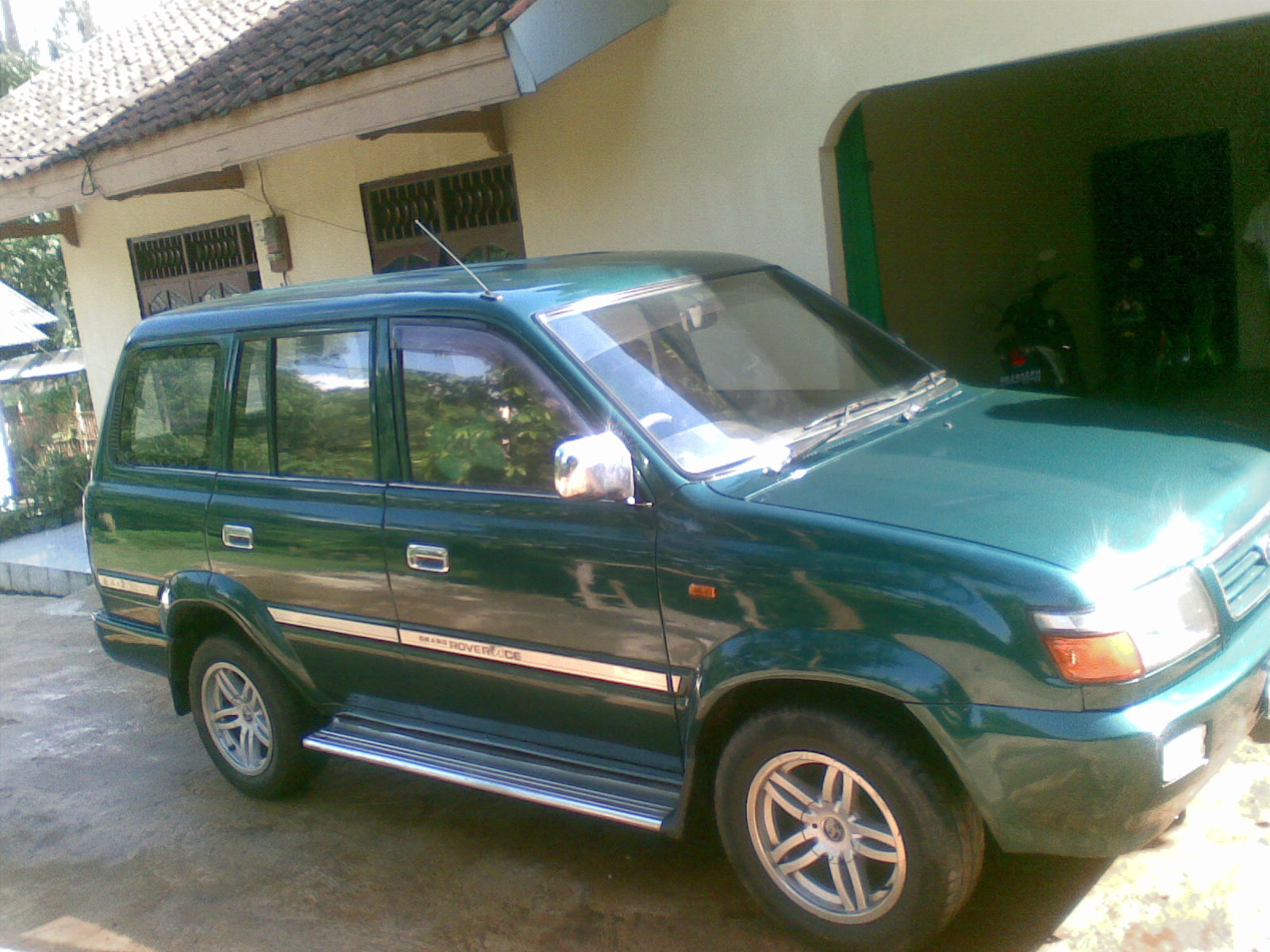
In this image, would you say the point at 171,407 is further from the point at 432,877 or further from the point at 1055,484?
the point at 1055,484

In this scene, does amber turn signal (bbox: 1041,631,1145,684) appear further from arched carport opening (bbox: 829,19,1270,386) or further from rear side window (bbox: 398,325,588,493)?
arched carport opening (bbox: 829,19,1270,386)

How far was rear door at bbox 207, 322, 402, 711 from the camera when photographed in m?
4.24

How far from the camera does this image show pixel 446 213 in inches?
371

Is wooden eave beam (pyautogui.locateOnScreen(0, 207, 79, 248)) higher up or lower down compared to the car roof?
higher up

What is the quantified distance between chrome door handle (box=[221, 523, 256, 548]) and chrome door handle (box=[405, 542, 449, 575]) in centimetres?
86

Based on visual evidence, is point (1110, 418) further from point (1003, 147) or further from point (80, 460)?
point (80, 460)

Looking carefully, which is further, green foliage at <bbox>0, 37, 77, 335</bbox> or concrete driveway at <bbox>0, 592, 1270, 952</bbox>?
green foliage at <bbox>0, 37, 77, 335</bbox>

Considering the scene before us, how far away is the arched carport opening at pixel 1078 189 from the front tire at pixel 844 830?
262 inches

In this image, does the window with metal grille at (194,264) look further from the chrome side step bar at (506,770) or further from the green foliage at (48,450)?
the chrome side step bar at (506,770)

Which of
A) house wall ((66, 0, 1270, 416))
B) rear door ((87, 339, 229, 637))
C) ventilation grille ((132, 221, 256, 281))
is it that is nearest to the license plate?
house wall ((66, 0, 1270, 416))

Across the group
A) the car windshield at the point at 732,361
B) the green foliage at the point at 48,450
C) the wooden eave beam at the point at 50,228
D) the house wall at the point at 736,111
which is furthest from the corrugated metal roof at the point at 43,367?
the car windshield at the point at 732,361

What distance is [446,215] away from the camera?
943cm

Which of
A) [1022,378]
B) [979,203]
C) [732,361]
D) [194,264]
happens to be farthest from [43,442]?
[732,361]

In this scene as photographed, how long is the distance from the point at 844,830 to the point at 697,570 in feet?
2.57
